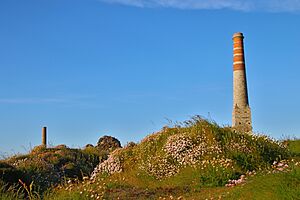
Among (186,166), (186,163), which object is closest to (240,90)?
(186,163)

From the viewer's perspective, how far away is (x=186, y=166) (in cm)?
1525

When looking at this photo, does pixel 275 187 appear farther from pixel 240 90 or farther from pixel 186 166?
pixel 240 90

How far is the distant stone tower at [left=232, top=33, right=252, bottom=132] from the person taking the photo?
90.6ft

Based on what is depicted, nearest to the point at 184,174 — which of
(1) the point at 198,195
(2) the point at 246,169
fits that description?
(2) the point at 246,169

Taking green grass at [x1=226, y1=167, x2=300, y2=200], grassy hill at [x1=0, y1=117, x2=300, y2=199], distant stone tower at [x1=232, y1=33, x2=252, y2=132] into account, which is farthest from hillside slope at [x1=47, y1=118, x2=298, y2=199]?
distant stone tower at [x1=232, y1=33, x2=252, y2=132]

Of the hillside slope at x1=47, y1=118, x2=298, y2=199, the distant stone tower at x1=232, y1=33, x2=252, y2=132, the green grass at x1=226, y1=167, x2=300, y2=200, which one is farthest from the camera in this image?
the distant stone tower at x1=232, y1=33, x2=252, y2=132

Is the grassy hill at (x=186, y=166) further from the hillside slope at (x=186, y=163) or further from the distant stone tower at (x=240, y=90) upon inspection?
the distant stone tower at (x=240, y=90)

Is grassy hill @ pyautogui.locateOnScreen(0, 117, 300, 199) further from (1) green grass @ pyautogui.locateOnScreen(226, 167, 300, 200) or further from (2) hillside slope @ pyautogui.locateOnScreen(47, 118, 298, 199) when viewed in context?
(1) green grass @ pyautogui.locateOnScreen(226, 167, 300, 200)

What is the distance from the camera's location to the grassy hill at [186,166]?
39.9ft

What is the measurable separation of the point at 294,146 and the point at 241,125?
5646 millimetres

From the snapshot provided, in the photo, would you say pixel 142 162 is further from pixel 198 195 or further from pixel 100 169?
pixel 198 195

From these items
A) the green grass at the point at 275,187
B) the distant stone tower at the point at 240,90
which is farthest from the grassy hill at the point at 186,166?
the distant stone tower at the point at 240,90

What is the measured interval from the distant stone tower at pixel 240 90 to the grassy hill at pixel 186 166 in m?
9.09

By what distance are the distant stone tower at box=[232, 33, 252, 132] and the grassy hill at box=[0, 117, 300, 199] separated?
9093 millimetres
